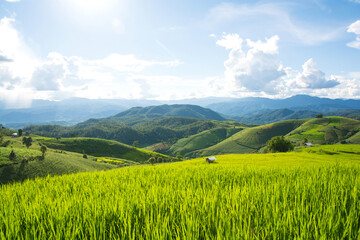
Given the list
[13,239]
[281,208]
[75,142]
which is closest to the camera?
[13,239]

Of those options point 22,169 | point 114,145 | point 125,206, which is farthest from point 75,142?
point 125,206

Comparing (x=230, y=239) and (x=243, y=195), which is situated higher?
(x=230, y=239)

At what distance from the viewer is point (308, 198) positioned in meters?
3.12

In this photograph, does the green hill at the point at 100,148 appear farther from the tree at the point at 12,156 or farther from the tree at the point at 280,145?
the tree at the point at 12,156

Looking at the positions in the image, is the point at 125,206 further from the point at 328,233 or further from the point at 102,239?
the point at 328,233

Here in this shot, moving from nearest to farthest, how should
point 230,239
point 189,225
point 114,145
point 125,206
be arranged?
point 230,239 → point 189,225 → point 125,206 → point 114,145

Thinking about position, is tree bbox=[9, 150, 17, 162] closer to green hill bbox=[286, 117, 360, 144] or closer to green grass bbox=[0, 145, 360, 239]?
green grass bbox=[0, 145, 360, 239]

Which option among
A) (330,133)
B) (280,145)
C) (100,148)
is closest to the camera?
(280,145)

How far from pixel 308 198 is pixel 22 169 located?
28.1 metres

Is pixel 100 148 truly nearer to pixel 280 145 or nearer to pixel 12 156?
pixel 280 145

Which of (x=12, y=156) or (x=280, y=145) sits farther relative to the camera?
(x=280, y=145)

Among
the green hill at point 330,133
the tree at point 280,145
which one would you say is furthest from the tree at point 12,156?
the green hill at point 330,133

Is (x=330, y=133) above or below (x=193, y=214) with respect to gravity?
below

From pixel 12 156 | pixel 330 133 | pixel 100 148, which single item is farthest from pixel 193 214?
pixel 330 133
